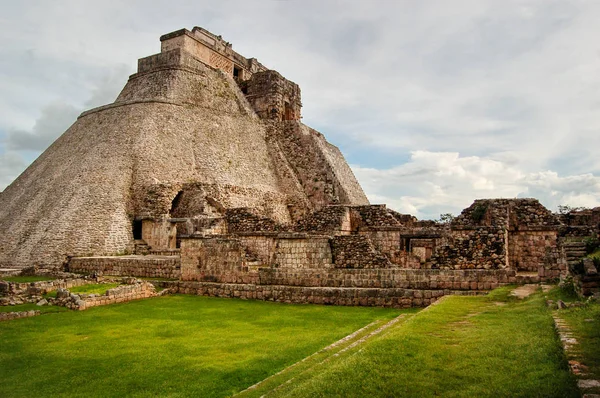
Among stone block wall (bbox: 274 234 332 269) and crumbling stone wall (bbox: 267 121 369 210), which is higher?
crumbling stone wall (bbox: 267 121 369 210)

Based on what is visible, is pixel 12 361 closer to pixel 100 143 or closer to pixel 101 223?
pixel 101 223

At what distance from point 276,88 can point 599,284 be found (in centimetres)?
3123

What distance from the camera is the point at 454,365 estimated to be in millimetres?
4758

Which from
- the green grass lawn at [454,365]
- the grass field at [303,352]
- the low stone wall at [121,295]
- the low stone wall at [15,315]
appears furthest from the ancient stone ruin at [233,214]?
the low stone wall at [15,315]

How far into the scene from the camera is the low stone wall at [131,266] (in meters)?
16.5

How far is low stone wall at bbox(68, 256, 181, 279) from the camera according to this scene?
16547 millimetres

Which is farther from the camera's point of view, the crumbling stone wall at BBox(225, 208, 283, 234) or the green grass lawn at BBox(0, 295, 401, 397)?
the crumbling stone wall at BBox(225, 208, 283, 234)

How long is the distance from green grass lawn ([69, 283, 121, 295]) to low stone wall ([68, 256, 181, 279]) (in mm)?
2208

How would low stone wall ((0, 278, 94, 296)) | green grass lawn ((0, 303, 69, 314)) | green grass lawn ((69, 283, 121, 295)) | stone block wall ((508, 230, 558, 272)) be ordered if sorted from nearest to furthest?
green grass lawn ((0, 303, 69, 314)) < green grass lawn ((69, 283, 121, 295)) < low stone wall ((0, 278, 94, 296)) < stone block wall ((508, 230, 558, 272))

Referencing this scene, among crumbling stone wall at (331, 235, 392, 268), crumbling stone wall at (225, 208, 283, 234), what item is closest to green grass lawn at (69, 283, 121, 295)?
crumbling stone wall at (225, 208, 283, 234)

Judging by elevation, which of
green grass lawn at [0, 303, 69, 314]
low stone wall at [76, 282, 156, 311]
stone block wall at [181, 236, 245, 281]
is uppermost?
stone block wall at [181, 236, 245, 281]

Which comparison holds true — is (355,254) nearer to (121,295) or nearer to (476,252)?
(476,252)

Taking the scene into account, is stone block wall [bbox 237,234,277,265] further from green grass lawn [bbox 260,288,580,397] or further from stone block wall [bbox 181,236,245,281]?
green grass lawn [bbox 260,288,580,397]

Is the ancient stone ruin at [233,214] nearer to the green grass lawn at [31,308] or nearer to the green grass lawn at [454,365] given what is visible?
the green grass lawn at [454,365]
